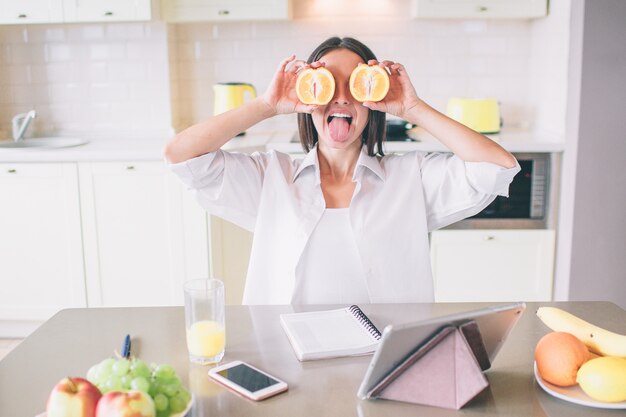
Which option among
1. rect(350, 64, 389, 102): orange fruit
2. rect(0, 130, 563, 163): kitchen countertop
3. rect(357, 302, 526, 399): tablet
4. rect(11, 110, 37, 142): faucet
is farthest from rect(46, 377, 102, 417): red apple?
rect(11, 110, 37, 142): faucet

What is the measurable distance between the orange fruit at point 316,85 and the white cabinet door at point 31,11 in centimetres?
243

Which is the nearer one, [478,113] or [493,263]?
[493,263]

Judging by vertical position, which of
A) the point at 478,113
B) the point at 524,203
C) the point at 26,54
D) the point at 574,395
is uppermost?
the point at 26,54

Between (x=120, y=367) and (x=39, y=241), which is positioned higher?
(x=120, y=367)

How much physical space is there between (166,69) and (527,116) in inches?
82.4

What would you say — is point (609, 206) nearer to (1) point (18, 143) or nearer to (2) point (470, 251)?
(2) point (470, 251)

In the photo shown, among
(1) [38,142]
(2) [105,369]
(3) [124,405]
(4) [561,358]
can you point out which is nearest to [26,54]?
(1) [38,142]

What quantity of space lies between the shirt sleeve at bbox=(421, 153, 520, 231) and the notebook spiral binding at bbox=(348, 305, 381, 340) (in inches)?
19.5

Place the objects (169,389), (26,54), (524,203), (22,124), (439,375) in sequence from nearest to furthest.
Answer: (169,389)
(439,375)
(524,203)
(22,124)
(26,54)

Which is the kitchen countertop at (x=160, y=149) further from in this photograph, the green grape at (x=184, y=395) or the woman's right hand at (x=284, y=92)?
the green grape at (x=184, y=395)

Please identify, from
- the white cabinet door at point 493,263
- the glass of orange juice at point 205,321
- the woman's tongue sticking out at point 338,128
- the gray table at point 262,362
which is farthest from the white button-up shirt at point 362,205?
the white cabinet door at point 493,263

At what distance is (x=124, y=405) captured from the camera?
0.96 m

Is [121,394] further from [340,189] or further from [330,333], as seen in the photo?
[340,189]

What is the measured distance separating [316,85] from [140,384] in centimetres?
91
